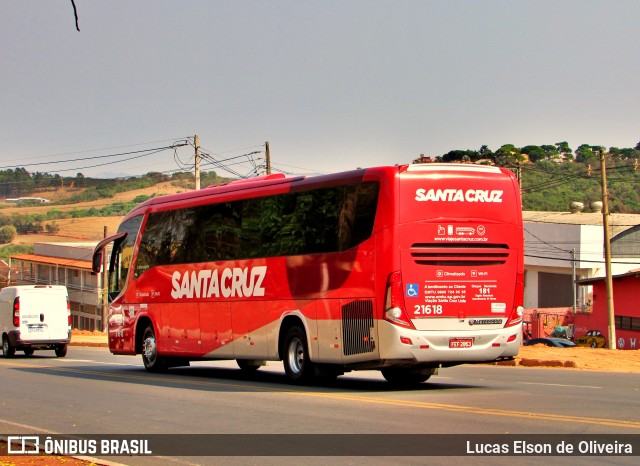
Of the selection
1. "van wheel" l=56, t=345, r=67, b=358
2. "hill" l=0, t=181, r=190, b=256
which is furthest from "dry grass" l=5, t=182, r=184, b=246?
"van wheel" l=56, t=345, r=67, b=358

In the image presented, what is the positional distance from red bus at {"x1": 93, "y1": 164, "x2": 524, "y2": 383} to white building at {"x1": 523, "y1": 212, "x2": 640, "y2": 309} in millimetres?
48378

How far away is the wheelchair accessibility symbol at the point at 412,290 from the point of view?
53.6ft

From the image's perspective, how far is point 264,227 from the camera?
1942 centimetres

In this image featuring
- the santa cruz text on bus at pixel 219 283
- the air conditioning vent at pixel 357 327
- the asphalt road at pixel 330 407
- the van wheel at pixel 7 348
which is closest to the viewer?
the asphalt road at pixel 330 407

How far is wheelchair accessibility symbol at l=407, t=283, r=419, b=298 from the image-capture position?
16.3 m

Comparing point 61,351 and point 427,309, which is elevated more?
point 427,309

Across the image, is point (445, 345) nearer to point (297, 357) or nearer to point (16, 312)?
point (297, 357)

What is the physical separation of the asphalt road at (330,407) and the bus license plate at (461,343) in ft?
2.50

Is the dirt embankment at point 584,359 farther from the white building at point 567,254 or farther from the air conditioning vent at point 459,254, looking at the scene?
the white building at point 567,254

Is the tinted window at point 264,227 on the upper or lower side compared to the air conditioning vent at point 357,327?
upper

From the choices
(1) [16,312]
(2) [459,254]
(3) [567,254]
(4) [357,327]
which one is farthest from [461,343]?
(3) [567,254]

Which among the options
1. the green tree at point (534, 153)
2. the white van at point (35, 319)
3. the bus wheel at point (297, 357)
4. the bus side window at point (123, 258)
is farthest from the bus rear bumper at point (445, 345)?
the green tree at point (534, 153)

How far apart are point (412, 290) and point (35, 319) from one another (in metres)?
18.8

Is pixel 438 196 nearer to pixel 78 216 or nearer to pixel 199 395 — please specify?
pixel 199 395
